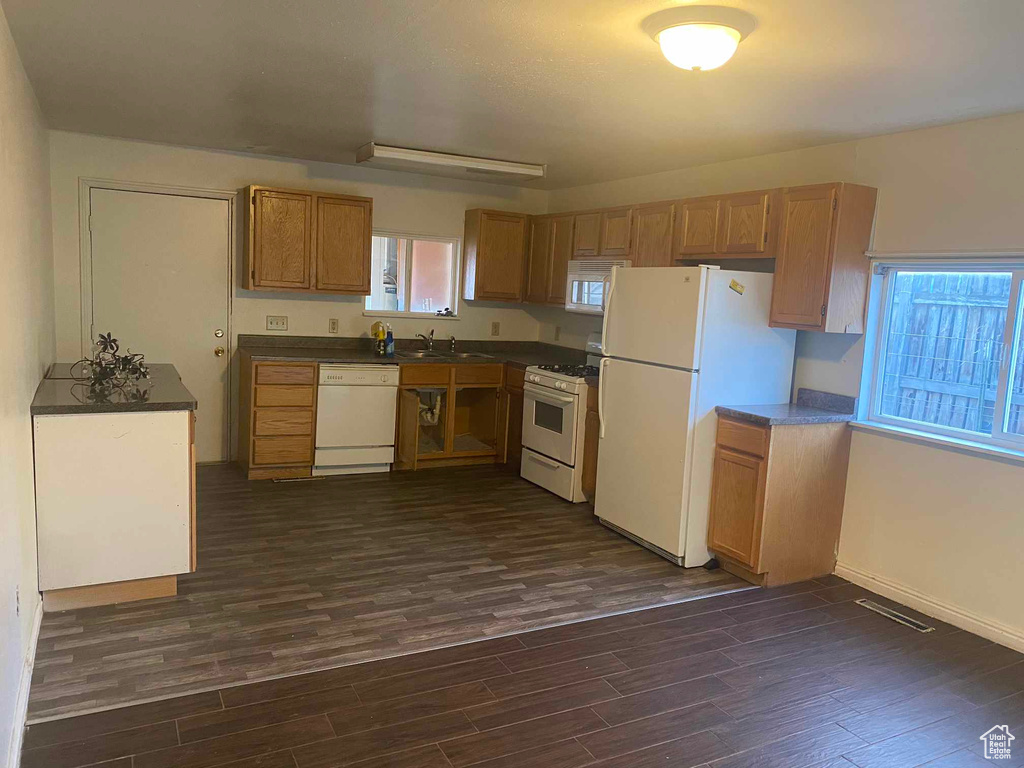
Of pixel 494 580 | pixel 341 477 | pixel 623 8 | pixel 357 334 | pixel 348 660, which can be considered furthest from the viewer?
pixel 357 334

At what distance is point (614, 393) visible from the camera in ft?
14.9

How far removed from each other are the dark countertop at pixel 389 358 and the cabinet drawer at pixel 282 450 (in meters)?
0.60

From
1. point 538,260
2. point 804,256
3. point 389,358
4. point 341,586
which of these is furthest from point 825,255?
point 389,358

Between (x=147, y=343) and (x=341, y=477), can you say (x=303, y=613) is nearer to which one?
(x=341, y=477)

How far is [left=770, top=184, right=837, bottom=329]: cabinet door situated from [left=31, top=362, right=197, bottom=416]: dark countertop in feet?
10.1

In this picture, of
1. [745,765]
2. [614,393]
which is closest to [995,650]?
[745,765]

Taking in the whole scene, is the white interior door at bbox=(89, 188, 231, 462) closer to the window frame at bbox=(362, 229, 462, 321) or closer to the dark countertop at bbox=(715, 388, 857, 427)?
the window frame at bbox=(362, 229, 462, 321)

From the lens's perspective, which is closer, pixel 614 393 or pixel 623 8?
pixel 623 8

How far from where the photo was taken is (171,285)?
17.7ft

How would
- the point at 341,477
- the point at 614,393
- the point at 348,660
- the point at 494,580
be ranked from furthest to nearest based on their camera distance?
the point at 341,477
the point at 614,393
the point at 494,580
the point at 348,660

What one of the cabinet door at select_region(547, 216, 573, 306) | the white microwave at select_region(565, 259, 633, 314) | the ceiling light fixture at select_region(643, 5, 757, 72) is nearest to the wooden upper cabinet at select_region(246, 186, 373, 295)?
the cabinet door at select_region(547, 216, 573, 306)

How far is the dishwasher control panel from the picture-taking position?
532cm

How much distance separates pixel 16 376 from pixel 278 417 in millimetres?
2678

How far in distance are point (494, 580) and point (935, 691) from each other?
6.47 ft
